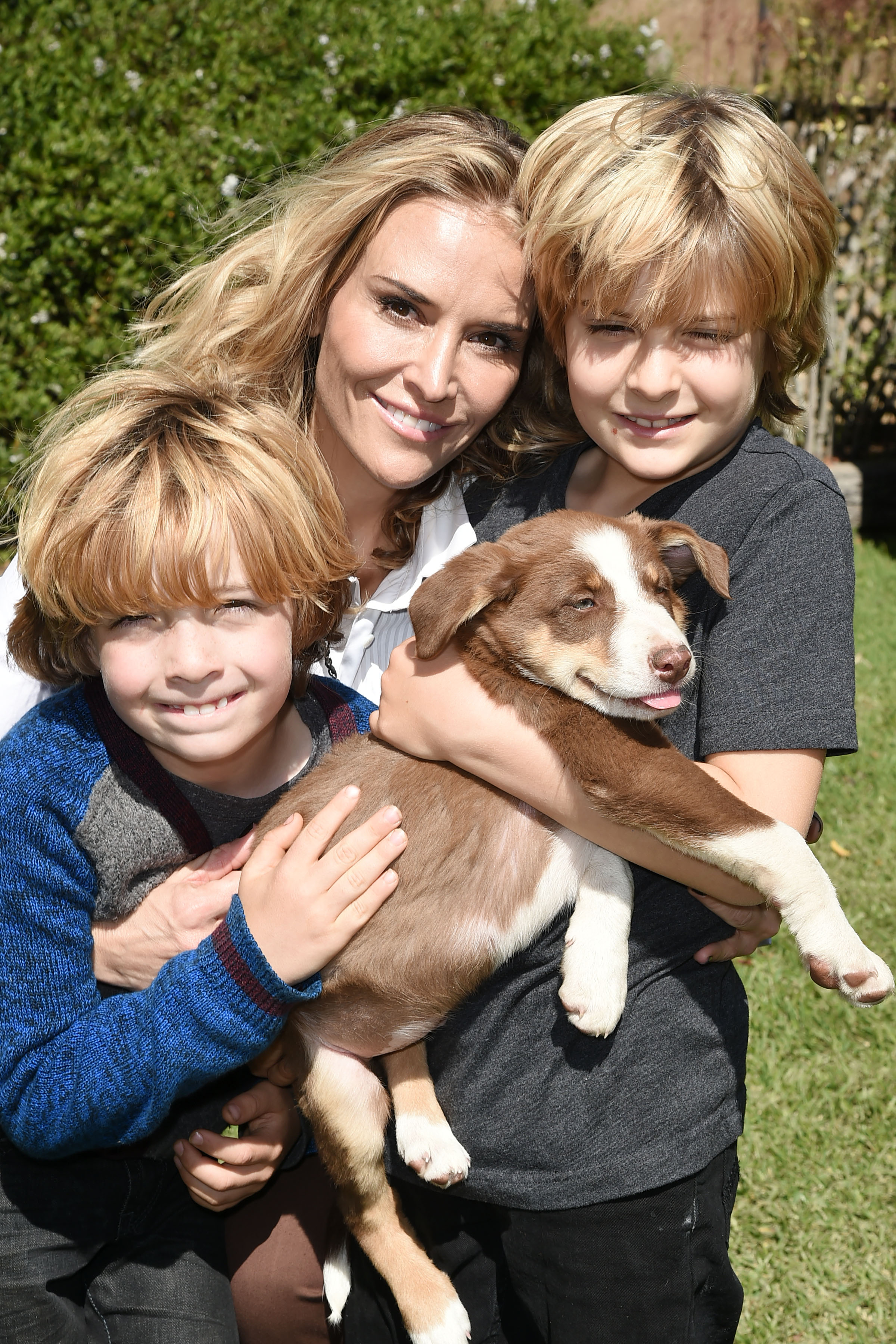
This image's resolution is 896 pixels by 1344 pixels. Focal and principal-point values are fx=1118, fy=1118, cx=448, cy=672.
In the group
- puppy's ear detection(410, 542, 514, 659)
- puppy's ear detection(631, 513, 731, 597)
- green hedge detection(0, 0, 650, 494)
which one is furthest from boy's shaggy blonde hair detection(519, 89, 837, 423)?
green hedge detection(0, 0, 650, 494)

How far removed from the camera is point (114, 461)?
2.40 metres

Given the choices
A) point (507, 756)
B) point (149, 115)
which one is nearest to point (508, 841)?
point (507, 756)

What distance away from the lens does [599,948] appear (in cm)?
234

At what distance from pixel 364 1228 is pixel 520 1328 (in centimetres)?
52

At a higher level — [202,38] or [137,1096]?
[202,38]

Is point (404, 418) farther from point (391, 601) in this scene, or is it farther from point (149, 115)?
point (149, 115)

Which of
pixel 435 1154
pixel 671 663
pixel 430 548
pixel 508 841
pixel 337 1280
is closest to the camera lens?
pixel 671 663

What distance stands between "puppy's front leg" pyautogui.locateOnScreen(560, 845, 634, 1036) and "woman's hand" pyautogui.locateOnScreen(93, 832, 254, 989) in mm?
756

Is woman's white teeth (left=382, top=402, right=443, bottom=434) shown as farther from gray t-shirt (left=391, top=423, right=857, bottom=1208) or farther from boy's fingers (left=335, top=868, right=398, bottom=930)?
boy's fingers (left=335, top=868, right=398, bottom=930)

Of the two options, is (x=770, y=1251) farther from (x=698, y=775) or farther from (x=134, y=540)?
(x=134, y=540)

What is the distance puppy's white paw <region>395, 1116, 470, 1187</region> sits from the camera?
7.81 ft

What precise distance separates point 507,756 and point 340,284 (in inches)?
58.8

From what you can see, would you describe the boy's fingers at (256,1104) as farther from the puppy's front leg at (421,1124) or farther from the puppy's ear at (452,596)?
the puppy's ear at (452,596)

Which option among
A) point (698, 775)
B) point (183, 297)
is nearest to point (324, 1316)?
point (698, 775)
